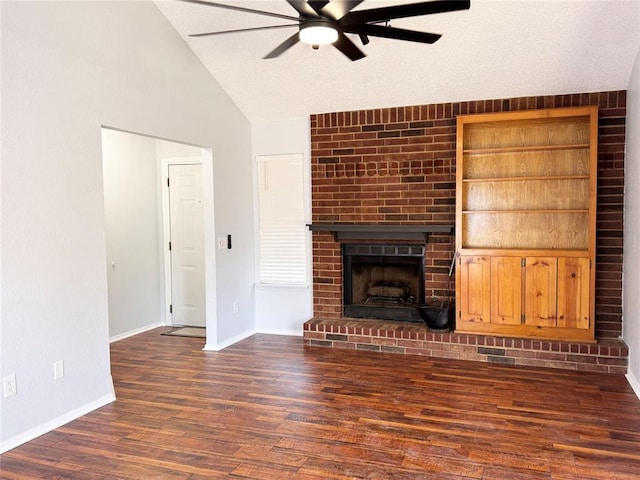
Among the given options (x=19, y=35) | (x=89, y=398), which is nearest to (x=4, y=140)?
(x=19, y=35)

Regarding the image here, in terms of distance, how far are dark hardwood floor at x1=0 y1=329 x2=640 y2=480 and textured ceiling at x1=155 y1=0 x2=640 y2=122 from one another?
2.58 m

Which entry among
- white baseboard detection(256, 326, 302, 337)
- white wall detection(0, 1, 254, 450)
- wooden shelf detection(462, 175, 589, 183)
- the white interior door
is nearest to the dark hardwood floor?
white wall detection(0, 1, 254, 450)

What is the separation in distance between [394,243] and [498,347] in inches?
57.8

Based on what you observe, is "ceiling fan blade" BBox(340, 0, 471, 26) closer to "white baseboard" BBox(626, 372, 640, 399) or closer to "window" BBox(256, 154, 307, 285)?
"window" BBox(256, 154, 307, 285)

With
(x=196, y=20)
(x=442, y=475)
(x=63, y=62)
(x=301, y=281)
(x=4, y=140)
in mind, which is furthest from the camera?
(x=301, y=281)

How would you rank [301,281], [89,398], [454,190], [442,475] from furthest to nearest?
[301,281]
[454,190]
[89,398]
[442,475]

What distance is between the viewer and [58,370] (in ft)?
11.1

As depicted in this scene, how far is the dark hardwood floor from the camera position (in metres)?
2.77

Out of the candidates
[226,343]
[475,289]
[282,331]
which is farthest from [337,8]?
[282,331]

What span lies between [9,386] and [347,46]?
115 inches

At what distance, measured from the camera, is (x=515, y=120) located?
4.71 m

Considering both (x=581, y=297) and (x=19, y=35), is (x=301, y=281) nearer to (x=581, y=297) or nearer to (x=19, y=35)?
(x=581, y=297)

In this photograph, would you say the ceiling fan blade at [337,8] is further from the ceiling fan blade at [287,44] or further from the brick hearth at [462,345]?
the brick hearth at [462,345]

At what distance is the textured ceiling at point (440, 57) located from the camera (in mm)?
3863
